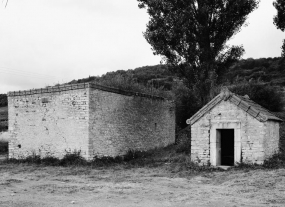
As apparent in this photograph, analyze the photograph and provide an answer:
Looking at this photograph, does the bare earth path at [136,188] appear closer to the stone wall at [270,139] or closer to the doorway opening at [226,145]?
the stone wall at [270,139]

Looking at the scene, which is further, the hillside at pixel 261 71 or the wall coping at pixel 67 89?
the hillside at pixel 261 71

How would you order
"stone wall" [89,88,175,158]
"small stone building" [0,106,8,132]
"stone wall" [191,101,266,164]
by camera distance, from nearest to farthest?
1. "stone wall" [191,101,266,164]
2. "stone wall" [89,88,175,158]
3. "small stone building" [0,106,8,132]

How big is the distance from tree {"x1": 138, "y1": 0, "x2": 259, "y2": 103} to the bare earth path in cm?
551

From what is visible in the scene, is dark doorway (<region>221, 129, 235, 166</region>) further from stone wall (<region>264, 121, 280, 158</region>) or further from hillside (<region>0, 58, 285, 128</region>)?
hillside (<region>0, 58, 285, 128</region>)

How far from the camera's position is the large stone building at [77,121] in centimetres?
1490

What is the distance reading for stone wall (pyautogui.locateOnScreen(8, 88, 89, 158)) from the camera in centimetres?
1491

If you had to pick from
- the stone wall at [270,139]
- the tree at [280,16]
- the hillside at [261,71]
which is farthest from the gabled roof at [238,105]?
the hillside at [261,71]

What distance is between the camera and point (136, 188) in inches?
394

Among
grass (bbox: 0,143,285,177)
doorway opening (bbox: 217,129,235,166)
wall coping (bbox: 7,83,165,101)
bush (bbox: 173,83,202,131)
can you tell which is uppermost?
wall coping (bbox: 7,83,165,101)

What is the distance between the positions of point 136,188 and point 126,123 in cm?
733

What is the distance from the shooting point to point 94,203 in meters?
8.00

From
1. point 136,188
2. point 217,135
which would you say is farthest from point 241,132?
point 136,188

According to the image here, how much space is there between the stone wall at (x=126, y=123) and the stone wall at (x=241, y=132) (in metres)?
4.20

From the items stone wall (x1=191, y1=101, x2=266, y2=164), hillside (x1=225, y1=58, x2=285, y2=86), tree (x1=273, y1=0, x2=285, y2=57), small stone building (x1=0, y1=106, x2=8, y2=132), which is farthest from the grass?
hillside (x1=225, y1=58, x2=285, y2=86)
